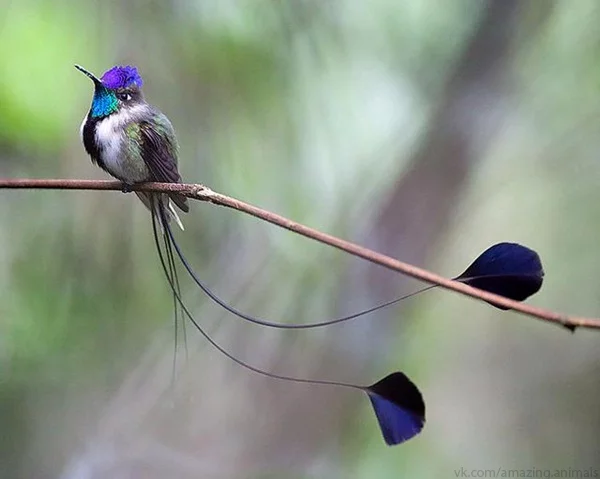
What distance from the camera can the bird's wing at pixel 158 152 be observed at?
741mm

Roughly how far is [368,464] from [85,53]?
0.67 metres

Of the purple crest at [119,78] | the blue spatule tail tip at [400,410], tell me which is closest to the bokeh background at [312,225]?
the purple crest at [119,78]

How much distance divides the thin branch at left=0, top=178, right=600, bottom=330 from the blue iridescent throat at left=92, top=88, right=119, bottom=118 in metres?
0.09

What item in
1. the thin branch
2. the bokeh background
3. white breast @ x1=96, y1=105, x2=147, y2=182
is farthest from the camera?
the bokeh background

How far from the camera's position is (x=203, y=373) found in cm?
95

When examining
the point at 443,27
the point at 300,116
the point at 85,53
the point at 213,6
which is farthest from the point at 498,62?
the point at 85,53

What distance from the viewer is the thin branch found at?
1.71 ft

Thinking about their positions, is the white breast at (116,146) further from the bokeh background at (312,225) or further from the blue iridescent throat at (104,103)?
the bokeh background at (312,225)

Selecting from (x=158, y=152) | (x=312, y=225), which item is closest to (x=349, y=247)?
(x=158, y=152)

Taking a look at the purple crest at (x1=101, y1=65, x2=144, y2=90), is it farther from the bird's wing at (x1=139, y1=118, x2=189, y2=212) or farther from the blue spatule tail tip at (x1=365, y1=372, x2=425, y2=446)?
the blue spatule tail tip at (x1=365, y1=372, x2=425, y2=446)

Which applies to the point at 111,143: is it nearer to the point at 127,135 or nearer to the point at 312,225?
the point at 127,135

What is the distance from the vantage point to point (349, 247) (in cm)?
56

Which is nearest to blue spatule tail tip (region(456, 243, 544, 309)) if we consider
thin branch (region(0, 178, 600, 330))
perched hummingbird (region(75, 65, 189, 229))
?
thin branch (region(0, 178, 600, 330))

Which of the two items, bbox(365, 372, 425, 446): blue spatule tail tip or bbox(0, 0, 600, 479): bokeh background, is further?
bbox(0, 0, 600, 479): bokeh background
